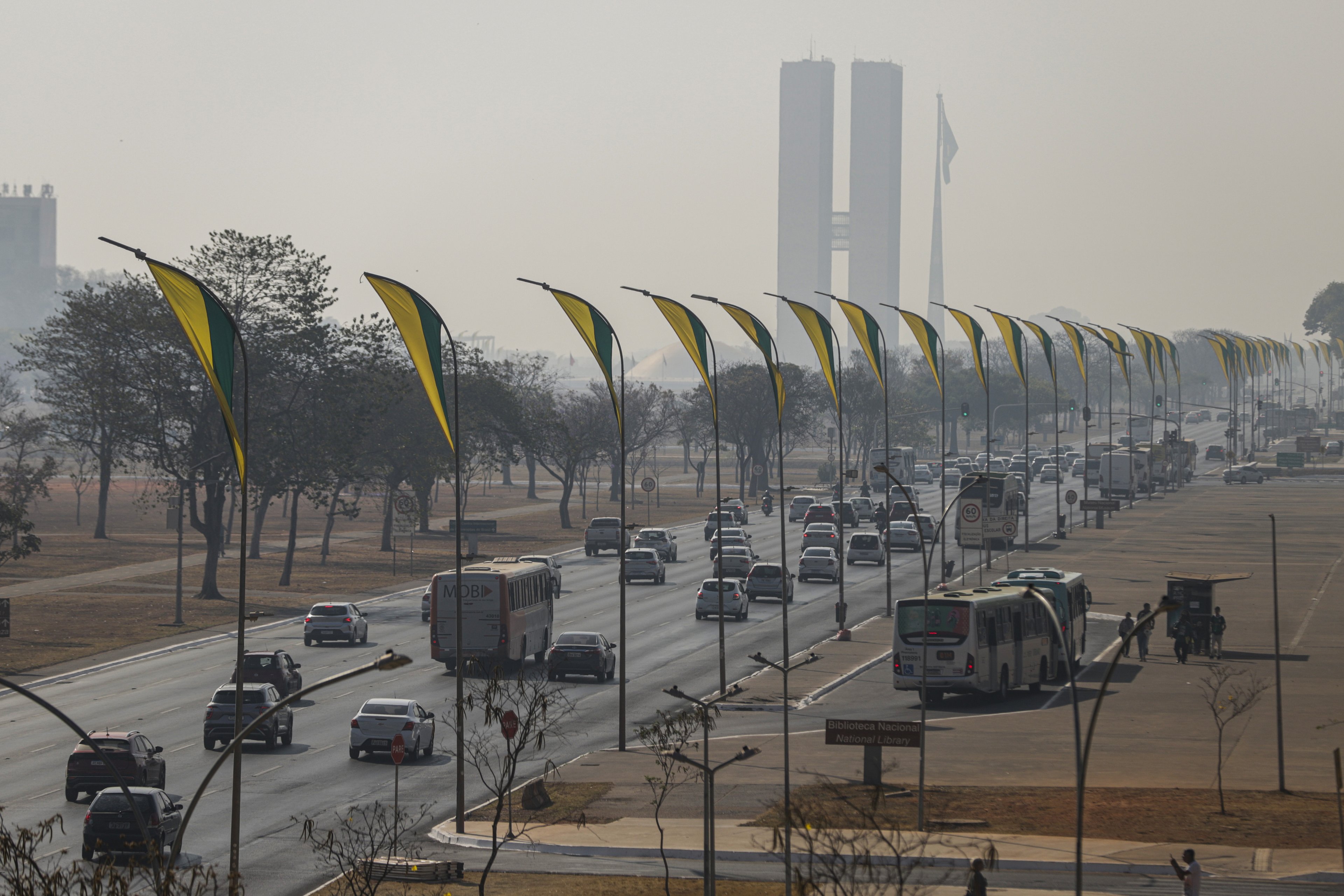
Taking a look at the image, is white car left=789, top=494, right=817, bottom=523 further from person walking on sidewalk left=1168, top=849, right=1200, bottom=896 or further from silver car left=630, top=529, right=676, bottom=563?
person walking on sidewalk left=1168, top=849, right=1200, bottom=896

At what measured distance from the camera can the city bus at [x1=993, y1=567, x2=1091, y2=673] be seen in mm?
52781

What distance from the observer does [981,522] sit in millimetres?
77688

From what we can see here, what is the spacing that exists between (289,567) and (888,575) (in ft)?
109

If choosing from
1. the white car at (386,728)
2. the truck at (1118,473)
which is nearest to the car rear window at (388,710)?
the white car at (386,728)

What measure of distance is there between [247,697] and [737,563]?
40156 millimetres

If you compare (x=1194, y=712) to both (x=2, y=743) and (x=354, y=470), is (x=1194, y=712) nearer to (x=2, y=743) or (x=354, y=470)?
(x=2, y=743)

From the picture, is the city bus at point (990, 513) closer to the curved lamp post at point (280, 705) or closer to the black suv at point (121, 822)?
the black suv at point (121, 822)

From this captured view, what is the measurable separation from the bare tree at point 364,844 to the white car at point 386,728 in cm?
502

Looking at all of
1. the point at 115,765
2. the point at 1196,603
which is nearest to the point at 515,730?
the point at 115,765

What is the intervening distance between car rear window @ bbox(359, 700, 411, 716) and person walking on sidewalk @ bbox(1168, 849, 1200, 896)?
21.1 meters

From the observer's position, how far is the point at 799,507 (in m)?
124

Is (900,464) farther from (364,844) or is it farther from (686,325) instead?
(364,844)

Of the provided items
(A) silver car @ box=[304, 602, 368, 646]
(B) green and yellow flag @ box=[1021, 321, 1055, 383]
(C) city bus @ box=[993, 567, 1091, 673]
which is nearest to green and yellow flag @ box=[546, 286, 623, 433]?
(C) city bus @ box=[993, 567, 1091, 673]

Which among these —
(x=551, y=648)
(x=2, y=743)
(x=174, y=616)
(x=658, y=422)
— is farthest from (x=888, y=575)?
(x=658, y=422)
